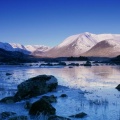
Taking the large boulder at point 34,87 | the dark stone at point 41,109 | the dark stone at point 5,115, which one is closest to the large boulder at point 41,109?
the dark stone at point 41,109

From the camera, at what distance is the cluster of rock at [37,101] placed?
62.3 feet

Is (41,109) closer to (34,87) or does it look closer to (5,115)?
(5,115)

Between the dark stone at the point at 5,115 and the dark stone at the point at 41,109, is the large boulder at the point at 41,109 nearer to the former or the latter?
the dark stone at the point at 41,109

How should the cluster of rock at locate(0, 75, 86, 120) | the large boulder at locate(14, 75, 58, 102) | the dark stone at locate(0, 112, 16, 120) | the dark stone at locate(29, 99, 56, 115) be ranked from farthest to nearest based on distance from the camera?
1. the large boulder at locate(14, 75, 58, 102)
2. the dark stone at locate(29, 99, 56, 115)
3. the cluster of rock at locate(0, 75, 86, 120)
4. the dark stone at locate(0, 112, 16, 120)

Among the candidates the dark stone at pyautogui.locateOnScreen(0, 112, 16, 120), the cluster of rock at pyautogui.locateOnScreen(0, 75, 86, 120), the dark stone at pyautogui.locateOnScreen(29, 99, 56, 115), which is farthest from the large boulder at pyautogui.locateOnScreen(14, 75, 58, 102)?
the dark stone at pyautogui.locateOnScreen(0, 112, 16, 120)

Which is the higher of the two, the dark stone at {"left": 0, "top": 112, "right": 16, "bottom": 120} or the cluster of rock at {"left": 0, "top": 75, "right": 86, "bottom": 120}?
the cluster of rock at {"left": 0, "top": 75, "right": 86, "bottom": 120}

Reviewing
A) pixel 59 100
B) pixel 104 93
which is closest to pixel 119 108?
pixel 59 100

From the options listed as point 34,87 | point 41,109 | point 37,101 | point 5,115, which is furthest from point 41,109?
point 34,87

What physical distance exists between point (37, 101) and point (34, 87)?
8325mm

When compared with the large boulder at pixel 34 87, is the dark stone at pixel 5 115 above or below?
below

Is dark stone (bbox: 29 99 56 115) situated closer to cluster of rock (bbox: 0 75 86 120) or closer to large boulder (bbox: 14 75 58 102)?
cluster of rock (bbox: 0 75 86 120)

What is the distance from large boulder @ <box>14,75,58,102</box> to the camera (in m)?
27.1

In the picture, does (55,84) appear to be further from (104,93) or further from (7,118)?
(7,118)

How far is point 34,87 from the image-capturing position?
28500mm
